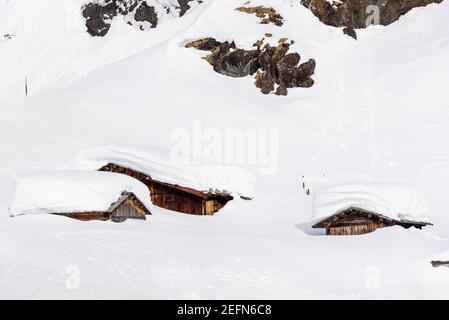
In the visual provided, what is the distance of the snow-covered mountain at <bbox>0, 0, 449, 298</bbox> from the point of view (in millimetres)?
21625

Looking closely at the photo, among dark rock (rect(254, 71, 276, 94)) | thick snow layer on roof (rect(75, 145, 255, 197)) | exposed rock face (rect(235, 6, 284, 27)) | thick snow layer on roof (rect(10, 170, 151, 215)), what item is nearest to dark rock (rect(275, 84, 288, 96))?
dark rock (rect(254, 71, 276, 94))

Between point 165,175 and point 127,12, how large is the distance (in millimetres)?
61901

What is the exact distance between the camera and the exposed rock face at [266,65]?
70.6 meters

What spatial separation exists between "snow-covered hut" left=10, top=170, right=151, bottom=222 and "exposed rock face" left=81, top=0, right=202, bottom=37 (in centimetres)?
6443

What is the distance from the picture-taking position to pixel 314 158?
54.2 metres

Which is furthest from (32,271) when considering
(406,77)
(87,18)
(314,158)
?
(87,18)

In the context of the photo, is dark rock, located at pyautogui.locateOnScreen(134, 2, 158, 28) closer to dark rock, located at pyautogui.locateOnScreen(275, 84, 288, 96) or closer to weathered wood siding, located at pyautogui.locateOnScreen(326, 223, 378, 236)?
dark rock, located at pyautogui.locateOnScreen(275, 84, 288, 96)

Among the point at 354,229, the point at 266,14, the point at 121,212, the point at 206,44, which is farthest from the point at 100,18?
the point at 354,229

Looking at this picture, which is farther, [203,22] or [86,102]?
[203,22]

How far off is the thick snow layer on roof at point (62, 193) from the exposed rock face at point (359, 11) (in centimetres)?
5585

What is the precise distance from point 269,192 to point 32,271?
85.1ft

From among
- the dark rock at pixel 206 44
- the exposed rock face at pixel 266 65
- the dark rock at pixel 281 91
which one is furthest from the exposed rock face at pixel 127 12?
the dark rock at pixel 281 91
